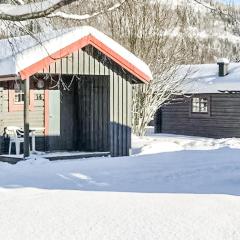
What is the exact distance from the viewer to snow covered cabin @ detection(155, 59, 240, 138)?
94.0 ft

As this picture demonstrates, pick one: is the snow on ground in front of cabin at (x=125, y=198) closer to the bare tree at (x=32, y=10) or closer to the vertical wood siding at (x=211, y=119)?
the bare tree at (x=32, y=10)

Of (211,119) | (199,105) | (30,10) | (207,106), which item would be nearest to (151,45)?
(207,106)

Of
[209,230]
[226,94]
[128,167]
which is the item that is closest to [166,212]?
[209,230]

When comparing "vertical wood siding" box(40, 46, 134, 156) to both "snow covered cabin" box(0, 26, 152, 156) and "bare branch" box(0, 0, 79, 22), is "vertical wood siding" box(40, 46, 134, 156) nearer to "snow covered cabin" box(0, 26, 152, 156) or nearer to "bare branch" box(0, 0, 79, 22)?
"snow covered cabin" box(0, 26, 152, 156)

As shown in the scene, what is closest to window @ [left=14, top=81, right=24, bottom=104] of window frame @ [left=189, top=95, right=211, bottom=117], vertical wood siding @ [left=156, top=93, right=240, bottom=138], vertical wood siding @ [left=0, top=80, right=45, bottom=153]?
vertical wood siding @ [left=0, top=80, right=45, bottom=153]

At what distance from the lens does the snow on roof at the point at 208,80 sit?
2877cm

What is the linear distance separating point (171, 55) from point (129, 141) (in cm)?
898

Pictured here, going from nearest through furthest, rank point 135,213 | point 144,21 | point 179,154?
1. point 135,213
2. point 179,154
3. point 144,21

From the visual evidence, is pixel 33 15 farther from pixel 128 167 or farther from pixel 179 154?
pixel 179 154

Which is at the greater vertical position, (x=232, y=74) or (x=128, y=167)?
(x=232, y=74)

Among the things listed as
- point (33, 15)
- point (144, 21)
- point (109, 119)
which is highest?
point (144, 21)

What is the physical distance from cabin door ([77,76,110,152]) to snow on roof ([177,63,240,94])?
32.3 ft

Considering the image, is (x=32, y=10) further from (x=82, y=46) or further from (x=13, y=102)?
(x=13, y=102)

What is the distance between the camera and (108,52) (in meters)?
16.7
